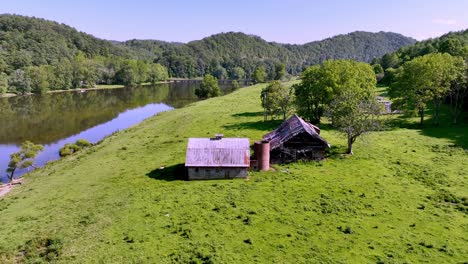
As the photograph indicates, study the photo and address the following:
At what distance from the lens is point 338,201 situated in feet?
106

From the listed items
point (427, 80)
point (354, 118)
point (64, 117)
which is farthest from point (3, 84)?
point (427, 80)

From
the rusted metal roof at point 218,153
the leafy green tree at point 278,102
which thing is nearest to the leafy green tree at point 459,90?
the leafy green tree at point 278,102

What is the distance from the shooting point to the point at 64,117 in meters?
99.4

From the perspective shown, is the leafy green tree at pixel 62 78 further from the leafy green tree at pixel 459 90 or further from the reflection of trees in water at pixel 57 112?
the leafy green tree at pixel 459 90

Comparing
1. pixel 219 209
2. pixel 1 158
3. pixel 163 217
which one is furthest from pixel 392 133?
pixel 1 158

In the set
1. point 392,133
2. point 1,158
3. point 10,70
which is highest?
point 10,70

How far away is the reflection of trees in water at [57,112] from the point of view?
79.4 meters

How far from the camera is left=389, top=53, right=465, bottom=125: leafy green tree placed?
60156 millimetres

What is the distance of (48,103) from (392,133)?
110 meters

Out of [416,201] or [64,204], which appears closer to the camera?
[416,201]

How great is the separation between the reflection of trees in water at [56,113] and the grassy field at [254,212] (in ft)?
114

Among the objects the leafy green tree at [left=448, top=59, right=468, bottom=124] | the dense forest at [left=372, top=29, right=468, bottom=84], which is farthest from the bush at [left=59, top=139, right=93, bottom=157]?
the dense forest at [left=372, top=29, right=468, bottom=84]

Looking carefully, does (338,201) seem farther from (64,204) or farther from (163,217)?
(64,204)

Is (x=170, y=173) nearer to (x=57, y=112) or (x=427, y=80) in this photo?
(x=427, y=80)
